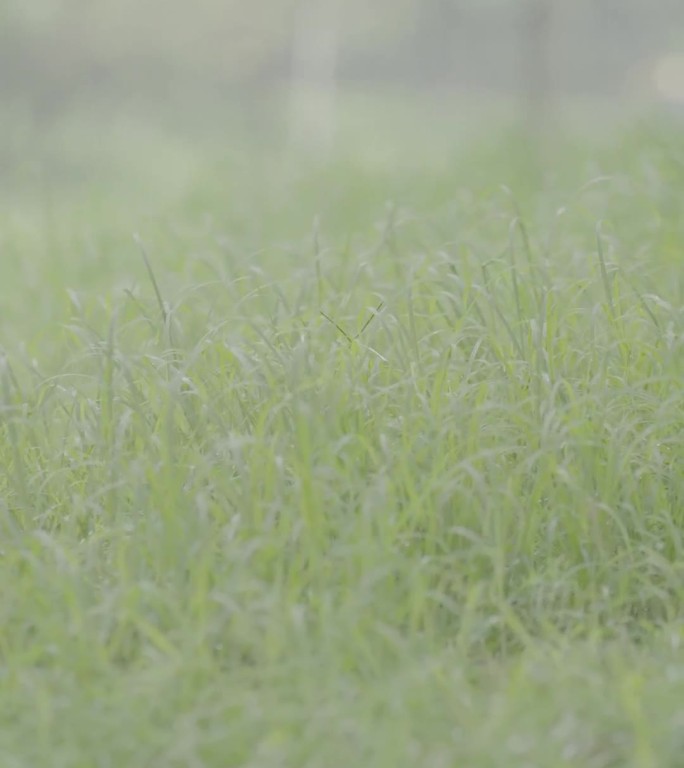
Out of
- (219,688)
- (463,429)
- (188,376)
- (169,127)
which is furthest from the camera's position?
(169,127)

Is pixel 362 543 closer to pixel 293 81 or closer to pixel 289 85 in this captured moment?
pixel 293 81

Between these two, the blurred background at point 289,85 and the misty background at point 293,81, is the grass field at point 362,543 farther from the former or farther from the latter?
the misty background at point 293,81

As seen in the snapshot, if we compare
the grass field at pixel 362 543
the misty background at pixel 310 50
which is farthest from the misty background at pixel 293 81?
the grass field at pixel 362 543

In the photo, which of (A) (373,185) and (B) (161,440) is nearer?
(B) (161,440)

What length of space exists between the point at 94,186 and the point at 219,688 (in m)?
7.52

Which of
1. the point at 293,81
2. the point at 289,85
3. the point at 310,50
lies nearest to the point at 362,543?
the point at 293,81

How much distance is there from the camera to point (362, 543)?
2.63 m

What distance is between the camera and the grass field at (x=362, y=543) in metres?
2.27

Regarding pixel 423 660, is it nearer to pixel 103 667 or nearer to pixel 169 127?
pixel 103 667

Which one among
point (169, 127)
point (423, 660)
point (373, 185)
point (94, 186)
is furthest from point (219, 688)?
point (169, 127)

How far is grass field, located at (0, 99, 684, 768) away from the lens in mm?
2273

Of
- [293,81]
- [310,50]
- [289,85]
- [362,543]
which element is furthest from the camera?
[289,85]

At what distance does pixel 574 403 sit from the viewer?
9.66ft

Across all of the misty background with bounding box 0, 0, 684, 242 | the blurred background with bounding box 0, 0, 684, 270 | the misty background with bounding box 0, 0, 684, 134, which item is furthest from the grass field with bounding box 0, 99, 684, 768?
the misty background with bounding box 0, 0, 684, 134
